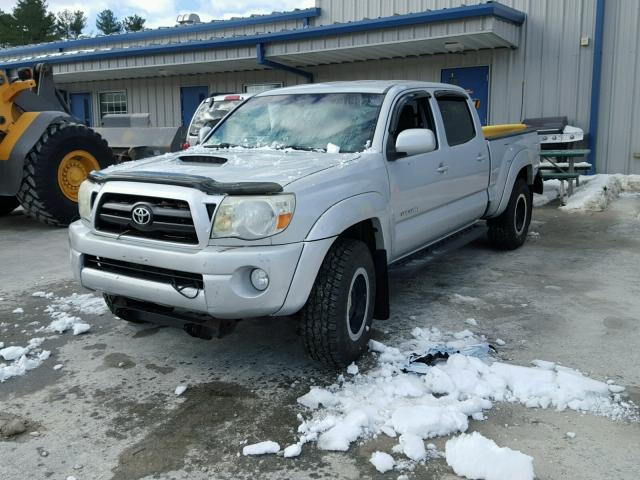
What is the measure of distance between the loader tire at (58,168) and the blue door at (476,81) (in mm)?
8333

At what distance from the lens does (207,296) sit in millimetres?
3459

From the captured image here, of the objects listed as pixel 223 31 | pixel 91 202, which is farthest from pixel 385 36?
pixel 91 202

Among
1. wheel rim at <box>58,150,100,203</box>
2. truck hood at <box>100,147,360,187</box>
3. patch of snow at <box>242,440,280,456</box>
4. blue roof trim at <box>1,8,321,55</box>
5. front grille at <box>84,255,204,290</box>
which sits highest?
blue roof trim at <box>1,8,321,55</box>

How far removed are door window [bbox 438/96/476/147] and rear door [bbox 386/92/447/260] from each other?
0.86ft

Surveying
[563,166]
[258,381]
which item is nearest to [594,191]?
[563,166]

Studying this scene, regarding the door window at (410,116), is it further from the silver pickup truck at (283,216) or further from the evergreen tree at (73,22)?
the evergreen tree at (73,22)

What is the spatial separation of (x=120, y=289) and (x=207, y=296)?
2.25 feet

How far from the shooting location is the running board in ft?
17.0

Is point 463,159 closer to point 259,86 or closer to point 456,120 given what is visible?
point 456,120

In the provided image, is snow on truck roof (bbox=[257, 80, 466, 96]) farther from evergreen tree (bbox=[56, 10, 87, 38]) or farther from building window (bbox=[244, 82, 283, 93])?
evergreen tree (bbox=[56, 10, 87, 38])

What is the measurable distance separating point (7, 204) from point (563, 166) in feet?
31.8

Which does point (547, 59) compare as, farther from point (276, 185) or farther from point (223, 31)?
point (276, 185)

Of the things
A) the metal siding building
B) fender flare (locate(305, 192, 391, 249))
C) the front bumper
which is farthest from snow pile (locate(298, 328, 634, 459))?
the metal siding building

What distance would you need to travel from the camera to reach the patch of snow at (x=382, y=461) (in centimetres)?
291
